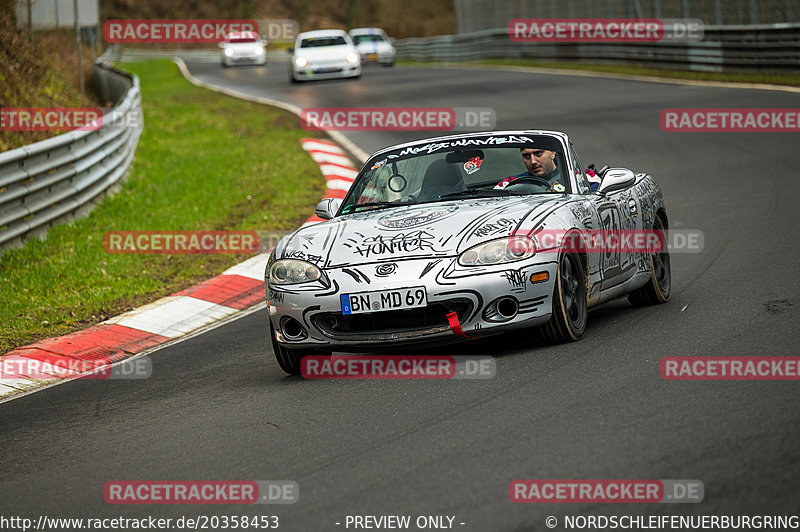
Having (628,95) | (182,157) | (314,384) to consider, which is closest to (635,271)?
(314,384)

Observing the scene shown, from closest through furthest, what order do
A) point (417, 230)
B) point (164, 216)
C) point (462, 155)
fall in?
point (417, 230), point (462, 155), point (164, 216)

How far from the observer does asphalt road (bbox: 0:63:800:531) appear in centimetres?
444

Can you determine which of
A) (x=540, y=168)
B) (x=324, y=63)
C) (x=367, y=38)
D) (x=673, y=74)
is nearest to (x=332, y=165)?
(x=540, y=168)

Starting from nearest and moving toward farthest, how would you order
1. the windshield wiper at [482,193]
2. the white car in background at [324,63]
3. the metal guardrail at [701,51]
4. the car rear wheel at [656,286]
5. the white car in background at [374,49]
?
the windshield wiper at [482,193]
the car rear wheel at [656,286]
the metal guardrail at [701,51]
the white car in background at [324,63]
the white car in background at [374,49]

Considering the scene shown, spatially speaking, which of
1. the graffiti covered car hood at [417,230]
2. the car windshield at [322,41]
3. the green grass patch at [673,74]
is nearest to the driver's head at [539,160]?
the graffiti covered car hood at [417,230]

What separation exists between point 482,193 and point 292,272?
149 cm

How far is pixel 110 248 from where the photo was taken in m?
12.4

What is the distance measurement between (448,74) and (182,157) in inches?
627

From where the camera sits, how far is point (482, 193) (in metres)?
7.71

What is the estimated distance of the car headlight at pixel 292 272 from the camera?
6824 mm

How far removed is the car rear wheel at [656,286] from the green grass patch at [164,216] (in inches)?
172

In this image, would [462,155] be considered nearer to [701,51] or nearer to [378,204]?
[378,204]

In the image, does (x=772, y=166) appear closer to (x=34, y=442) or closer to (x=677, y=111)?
(x=677, y=111)

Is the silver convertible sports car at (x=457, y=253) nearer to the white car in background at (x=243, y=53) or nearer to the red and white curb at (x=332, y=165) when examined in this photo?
the red and white curb at (x=332, y=165)
